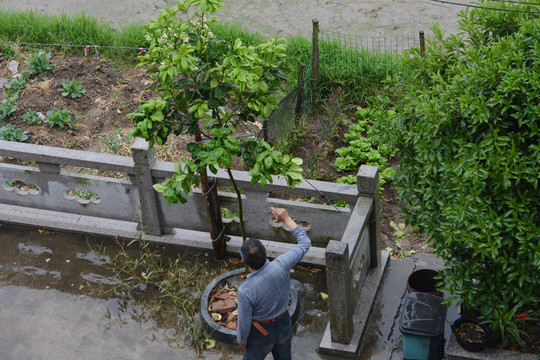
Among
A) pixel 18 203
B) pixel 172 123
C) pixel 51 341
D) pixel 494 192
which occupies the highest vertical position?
pixel 172 123

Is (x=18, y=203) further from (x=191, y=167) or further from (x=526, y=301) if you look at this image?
(x=526, y=301)

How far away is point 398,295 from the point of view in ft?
A: 23.5

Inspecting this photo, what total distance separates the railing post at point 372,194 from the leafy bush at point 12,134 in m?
5.80

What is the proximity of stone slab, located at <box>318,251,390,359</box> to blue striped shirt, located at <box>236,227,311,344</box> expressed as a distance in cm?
105

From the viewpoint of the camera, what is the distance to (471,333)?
5.99m

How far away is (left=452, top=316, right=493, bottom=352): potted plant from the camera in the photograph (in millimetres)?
5840

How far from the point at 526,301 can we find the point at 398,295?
1903 mm

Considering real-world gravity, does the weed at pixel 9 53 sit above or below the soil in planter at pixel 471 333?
above

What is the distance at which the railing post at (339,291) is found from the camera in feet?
19.4

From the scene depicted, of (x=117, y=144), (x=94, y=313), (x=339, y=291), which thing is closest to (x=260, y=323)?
(x=339, y=291)

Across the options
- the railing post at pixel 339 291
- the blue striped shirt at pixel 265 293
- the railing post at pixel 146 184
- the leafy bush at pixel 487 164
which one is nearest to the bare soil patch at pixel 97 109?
the railing post at pixel 146 184

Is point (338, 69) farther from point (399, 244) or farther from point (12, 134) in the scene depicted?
point (12, 134)

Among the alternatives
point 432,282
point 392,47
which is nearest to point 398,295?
point 432,282

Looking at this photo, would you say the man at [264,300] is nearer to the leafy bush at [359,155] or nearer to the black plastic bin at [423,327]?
the black plastic bin at [423,327]
